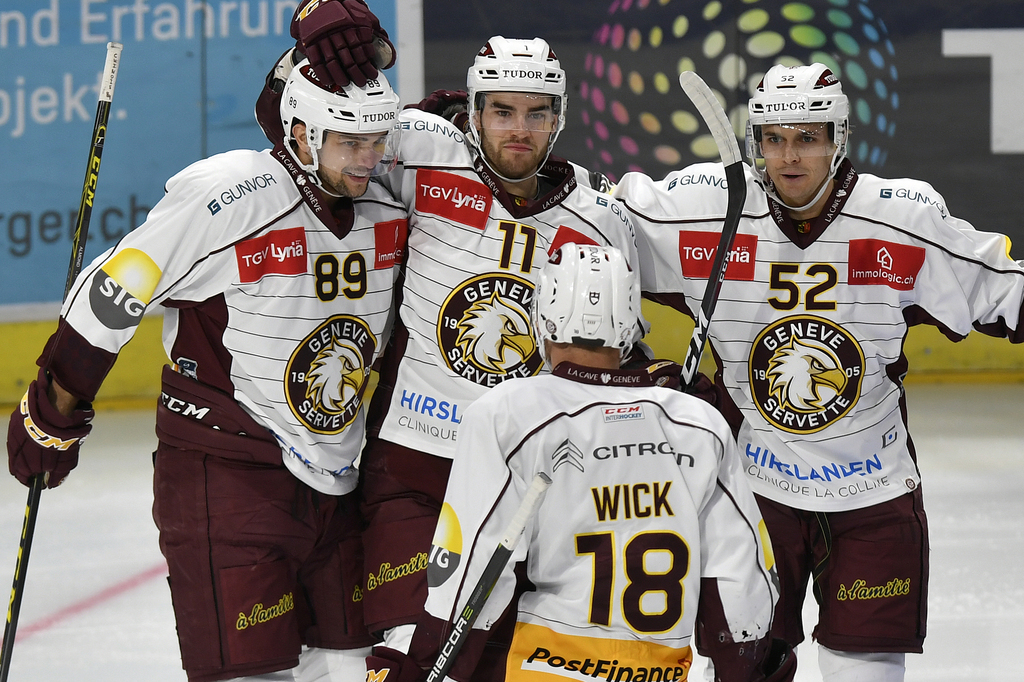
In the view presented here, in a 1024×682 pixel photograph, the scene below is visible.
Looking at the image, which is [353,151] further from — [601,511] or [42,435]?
[601,511]

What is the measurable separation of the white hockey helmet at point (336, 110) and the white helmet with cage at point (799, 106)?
74 cm

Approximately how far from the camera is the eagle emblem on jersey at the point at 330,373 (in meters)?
2.41

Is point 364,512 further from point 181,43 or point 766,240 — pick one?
point 181,43

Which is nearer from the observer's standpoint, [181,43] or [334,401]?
[334,401]

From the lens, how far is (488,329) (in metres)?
2.55

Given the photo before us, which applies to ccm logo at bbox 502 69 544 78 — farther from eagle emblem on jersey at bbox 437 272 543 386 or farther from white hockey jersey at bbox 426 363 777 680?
white hockey jersey at bbox 426 363 777 680

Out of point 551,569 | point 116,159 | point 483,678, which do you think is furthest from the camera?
point 116,159

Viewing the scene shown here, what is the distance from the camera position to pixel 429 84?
6.20m

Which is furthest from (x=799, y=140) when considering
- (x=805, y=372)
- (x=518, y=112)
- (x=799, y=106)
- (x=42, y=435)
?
(x=42, y=435)

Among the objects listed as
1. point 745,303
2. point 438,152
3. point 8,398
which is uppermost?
point 438,152

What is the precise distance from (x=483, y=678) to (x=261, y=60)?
14.7 feet

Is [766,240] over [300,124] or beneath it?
beneath

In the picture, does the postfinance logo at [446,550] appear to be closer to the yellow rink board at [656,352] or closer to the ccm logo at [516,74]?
the ccm logo at [516,74]

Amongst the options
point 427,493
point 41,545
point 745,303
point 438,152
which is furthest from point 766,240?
point 41,545
